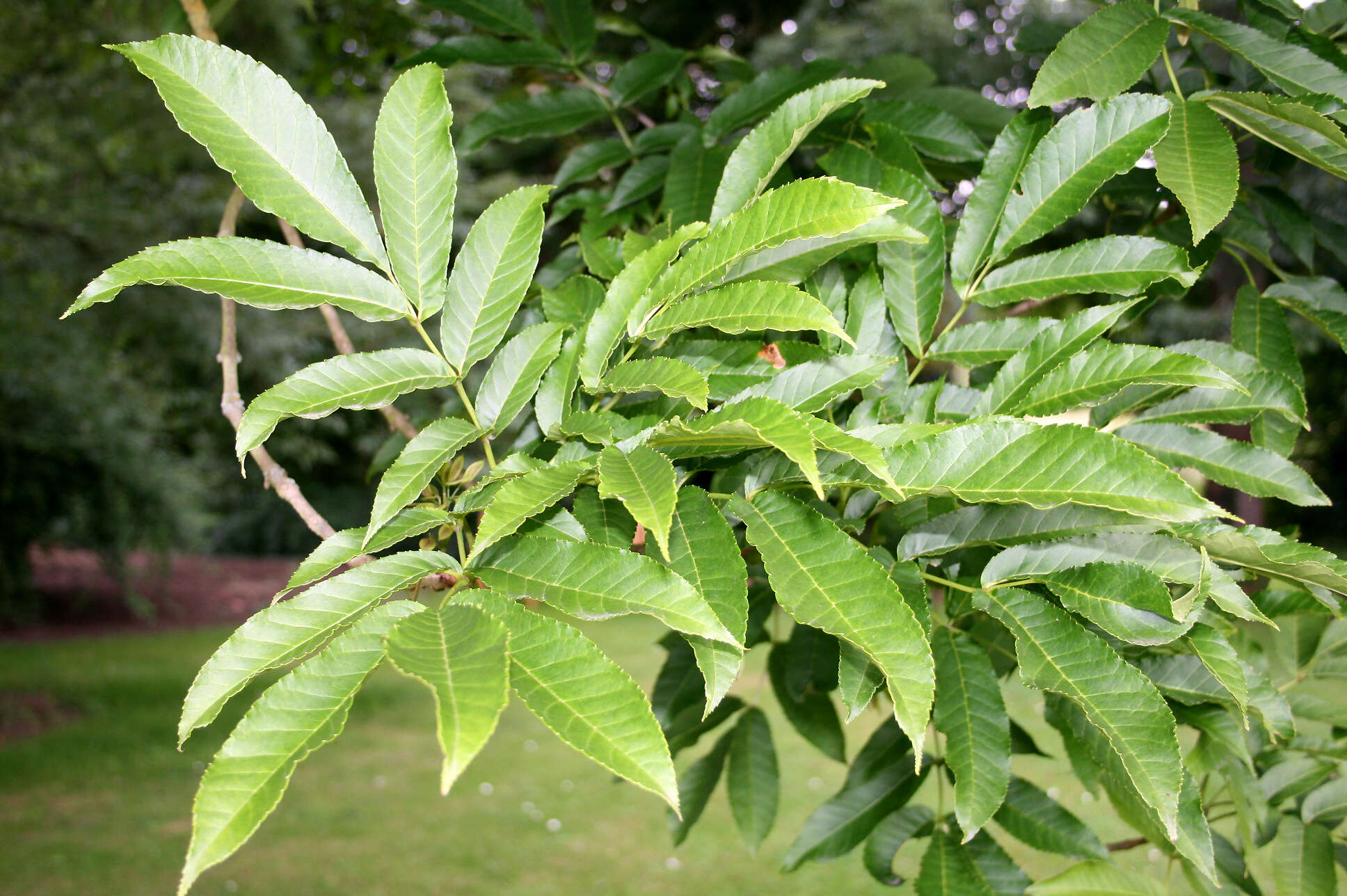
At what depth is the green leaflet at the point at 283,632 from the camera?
59cm

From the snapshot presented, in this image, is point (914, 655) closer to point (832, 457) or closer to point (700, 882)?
point (832, 457)

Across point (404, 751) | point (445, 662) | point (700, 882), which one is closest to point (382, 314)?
point (445, 662)

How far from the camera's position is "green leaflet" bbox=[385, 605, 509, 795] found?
0.46 m

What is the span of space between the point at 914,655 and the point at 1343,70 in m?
0.83

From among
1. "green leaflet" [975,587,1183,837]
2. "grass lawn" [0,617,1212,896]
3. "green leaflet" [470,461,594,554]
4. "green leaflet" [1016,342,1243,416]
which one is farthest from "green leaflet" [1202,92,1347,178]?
"grass lawn" [0,617,1212,896]

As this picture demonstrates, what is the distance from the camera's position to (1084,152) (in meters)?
0.88

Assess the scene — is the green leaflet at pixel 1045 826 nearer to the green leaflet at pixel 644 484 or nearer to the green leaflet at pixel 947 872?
the green leaflet at pixel 947 872

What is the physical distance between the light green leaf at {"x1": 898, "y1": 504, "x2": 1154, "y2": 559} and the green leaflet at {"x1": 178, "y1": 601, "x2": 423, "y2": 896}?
1.47ft

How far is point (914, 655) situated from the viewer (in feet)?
1.93

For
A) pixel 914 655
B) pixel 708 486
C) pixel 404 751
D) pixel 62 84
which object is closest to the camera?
pixel 914 655

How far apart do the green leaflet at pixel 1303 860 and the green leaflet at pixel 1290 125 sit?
77 cm

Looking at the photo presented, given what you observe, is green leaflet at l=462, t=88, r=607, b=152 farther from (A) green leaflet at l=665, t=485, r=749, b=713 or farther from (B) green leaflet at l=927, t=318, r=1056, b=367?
(A) green leaflet at l=665, t=485, r=749, b=713

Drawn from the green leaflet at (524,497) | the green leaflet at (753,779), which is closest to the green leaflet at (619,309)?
the green leaflet at (524,497)

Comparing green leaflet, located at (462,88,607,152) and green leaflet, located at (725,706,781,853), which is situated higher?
green leaflet, located at (462,88,607,152)
